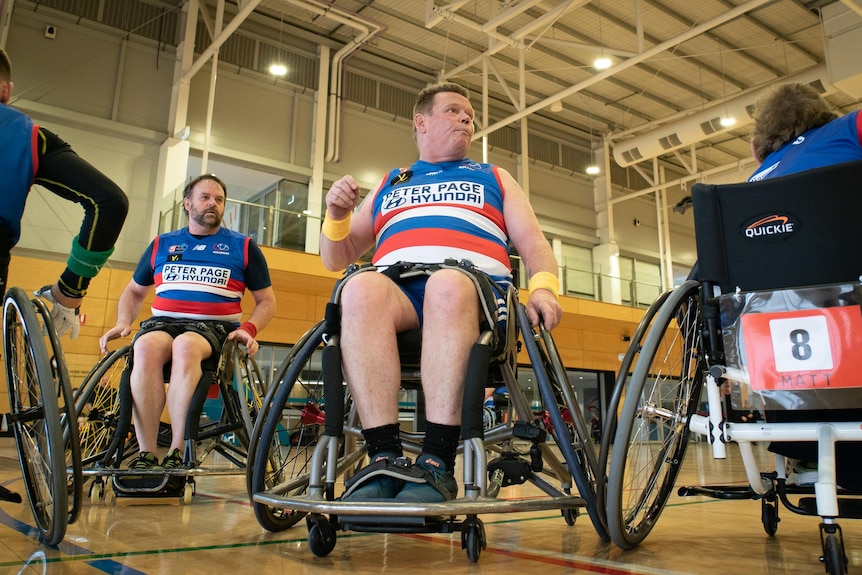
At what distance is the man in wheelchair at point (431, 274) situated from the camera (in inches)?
49.3

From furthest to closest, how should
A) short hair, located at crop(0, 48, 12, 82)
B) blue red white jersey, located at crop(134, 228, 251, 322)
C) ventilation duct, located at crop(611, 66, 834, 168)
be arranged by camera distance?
ventilation duct, located at crop(611, 66, 834, 168)
blue red white jersey, located at crop(134, 228, 251, 322)
short hair, located at crop(0, 48, 12, 82)

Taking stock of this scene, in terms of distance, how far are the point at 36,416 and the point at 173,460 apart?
100cm

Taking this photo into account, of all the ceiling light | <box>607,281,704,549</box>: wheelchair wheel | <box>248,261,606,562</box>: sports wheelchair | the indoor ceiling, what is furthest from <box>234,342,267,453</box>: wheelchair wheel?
the ceiling light

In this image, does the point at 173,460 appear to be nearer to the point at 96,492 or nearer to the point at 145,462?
the point at 145,462

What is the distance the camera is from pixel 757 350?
1.19 meters

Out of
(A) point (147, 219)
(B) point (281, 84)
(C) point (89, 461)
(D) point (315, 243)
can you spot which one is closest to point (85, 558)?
(C) point (89, 461)

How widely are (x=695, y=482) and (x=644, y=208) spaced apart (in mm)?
12263

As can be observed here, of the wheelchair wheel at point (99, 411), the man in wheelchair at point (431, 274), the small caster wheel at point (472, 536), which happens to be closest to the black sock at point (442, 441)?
the man in wheelchair at point (431, 274)

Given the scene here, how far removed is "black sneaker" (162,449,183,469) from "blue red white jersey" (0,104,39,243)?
1003 mm

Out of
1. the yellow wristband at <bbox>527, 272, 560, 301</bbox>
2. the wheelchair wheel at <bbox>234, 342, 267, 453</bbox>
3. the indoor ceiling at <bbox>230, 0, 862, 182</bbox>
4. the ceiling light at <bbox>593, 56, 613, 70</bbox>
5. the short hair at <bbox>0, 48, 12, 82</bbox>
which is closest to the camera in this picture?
the yellow wristband at <bbox>527, 272, 560, 301</bbox>

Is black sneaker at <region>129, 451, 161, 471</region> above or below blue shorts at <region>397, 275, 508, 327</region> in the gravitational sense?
below

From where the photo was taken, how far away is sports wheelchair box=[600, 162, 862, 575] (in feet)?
3.67

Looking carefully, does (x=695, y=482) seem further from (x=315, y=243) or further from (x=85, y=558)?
(x=315, y=243)

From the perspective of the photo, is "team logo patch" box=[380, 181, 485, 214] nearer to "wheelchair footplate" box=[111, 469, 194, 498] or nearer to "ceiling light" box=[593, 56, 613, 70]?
"wheelchair footplate" box=[111, 469, 194, 498]
